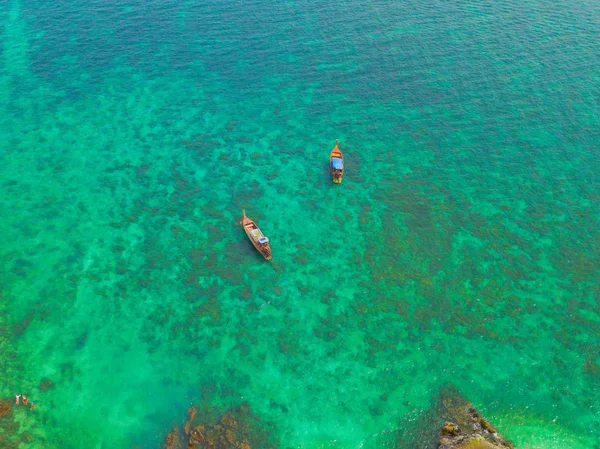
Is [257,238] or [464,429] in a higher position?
[257,238]

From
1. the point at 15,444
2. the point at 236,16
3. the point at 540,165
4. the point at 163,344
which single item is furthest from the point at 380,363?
the point at 236,16

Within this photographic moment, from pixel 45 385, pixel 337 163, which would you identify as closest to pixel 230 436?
pixel 45 385

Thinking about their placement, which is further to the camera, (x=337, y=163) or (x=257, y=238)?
(x=337, y=163)

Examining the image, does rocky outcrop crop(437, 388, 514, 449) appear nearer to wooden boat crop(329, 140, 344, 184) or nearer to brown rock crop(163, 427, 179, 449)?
Result: brown rock crop(163, 427, 179, 449)

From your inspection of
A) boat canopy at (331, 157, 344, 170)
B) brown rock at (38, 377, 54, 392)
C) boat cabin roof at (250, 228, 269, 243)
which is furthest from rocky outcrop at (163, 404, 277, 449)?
boat canopy at (331, 157, 344, 170)

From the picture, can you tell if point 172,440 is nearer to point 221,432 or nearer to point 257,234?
point 221,432

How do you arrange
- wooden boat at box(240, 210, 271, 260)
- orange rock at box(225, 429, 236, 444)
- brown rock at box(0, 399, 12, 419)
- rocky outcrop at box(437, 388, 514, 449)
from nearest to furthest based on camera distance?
rocky outcrop at box(437, 388, 514, 449), orange rock at box(225, 429, 236, 444), brown rock at box(0, 399, 12, 419), wooden boat at box(240, 210, 271, 260)
